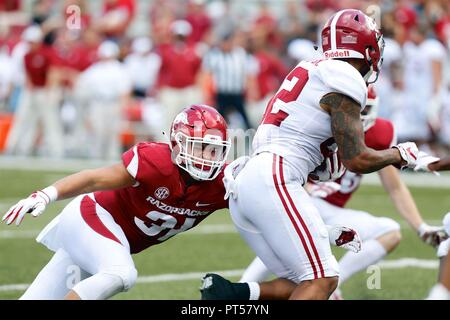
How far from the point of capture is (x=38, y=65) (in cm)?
1523

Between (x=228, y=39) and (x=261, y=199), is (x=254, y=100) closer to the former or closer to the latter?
(x=228, y=39)

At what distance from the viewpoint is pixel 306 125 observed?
4645 mm

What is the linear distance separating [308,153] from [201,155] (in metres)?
0.54

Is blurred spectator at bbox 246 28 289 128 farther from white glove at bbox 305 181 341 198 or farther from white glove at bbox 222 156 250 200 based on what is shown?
white glove at bbox 222 156 250 200

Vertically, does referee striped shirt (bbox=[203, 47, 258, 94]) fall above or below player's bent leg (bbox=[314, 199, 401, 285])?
below

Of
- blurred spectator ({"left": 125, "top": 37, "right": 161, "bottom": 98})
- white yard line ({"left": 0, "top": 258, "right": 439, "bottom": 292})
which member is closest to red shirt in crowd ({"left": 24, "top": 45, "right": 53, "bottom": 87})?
blurred spectator ({"left": 125, "top": 37, "right": 161, "bottom": 98})

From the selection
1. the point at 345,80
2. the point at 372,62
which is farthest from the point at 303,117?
the point at 372,62

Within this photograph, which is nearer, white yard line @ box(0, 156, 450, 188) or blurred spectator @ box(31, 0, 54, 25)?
white yard line @ box(0, 156, 450, 188)

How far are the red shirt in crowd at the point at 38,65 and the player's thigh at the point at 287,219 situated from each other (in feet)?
36.3

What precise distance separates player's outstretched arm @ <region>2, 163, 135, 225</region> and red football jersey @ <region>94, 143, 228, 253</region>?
7 cm

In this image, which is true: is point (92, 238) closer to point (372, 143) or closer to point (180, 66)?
point (372, 143)

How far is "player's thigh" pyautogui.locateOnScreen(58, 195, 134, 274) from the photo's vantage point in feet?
15.6

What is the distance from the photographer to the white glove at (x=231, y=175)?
4.73 metres

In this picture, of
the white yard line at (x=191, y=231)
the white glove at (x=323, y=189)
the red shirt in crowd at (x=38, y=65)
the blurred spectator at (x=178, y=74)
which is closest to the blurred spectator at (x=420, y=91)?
the blurred spectator at (x=178, y=74)
